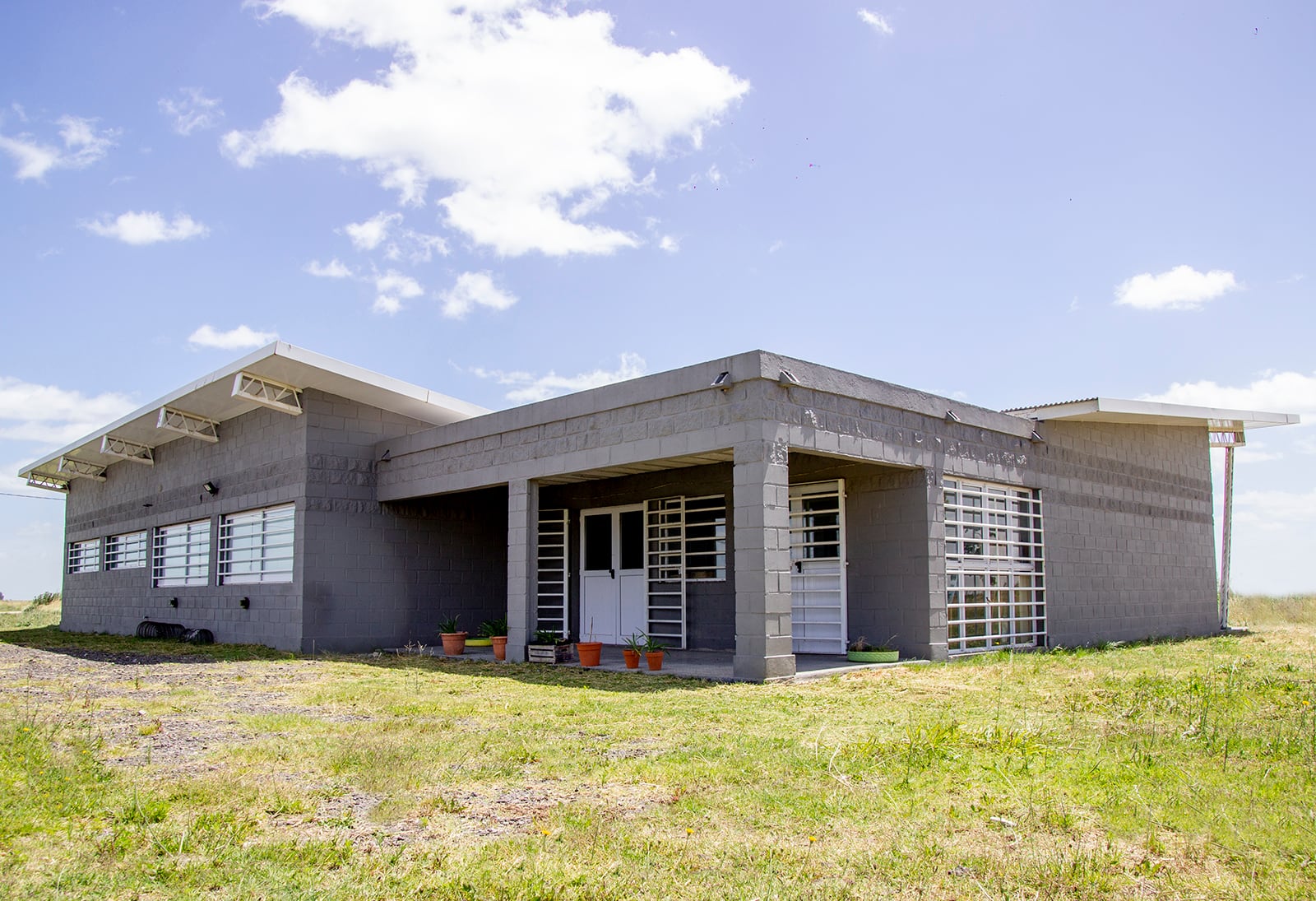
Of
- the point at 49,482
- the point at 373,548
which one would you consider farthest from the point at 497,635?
the point at 49,482

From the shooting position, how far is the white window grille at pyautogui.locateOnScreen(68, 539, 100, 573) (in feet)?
85.9

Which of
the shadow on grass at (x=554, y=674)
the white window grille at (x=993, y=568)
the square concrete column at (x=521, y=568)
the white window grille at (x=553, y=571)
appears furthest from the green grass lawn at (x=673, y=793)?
the white window grille at (x=553, y=571)

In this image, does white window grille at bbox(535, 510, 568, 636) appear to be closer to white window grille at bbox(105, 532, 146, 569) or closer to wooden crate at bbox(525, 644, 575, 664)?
wooden crate at bbox(525, 644, 575, 664)

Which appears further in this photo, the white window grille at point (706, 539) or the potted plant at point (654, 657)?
the white window grille at point (706, 539)

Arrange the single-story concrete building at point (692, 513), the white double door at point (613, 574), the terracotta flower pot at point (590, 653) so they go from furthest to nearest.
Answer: the white double door at point (613, 574) → the terracotta flower pot at point (590, 653) → the single-story concrete building at point (692, 513)

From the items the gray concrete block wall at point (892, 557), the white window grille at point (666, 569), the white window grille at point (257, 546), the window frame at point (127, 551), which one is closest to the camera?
the gray concrete block wall at point (892, 557)

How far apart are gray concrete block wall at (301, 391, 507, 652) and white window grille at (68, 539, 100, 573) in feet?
42.9

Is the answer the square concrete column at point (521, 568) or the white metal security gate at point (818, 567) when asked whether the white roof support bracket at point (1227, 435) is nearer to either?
the white metal security gate at point (818, 567)

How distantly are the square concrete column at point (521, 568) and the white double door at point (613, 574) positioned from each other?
2936 mm

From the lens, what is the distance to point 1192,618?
19.3 metres

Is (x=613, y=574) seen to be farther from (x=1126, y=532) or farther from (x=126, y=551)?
(x=126, y=551)

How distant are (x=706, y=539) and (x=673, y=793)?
10.1m

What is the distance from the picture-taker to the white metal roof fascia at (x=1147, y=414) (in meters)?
15.8

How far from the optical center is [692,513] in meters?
15.8
